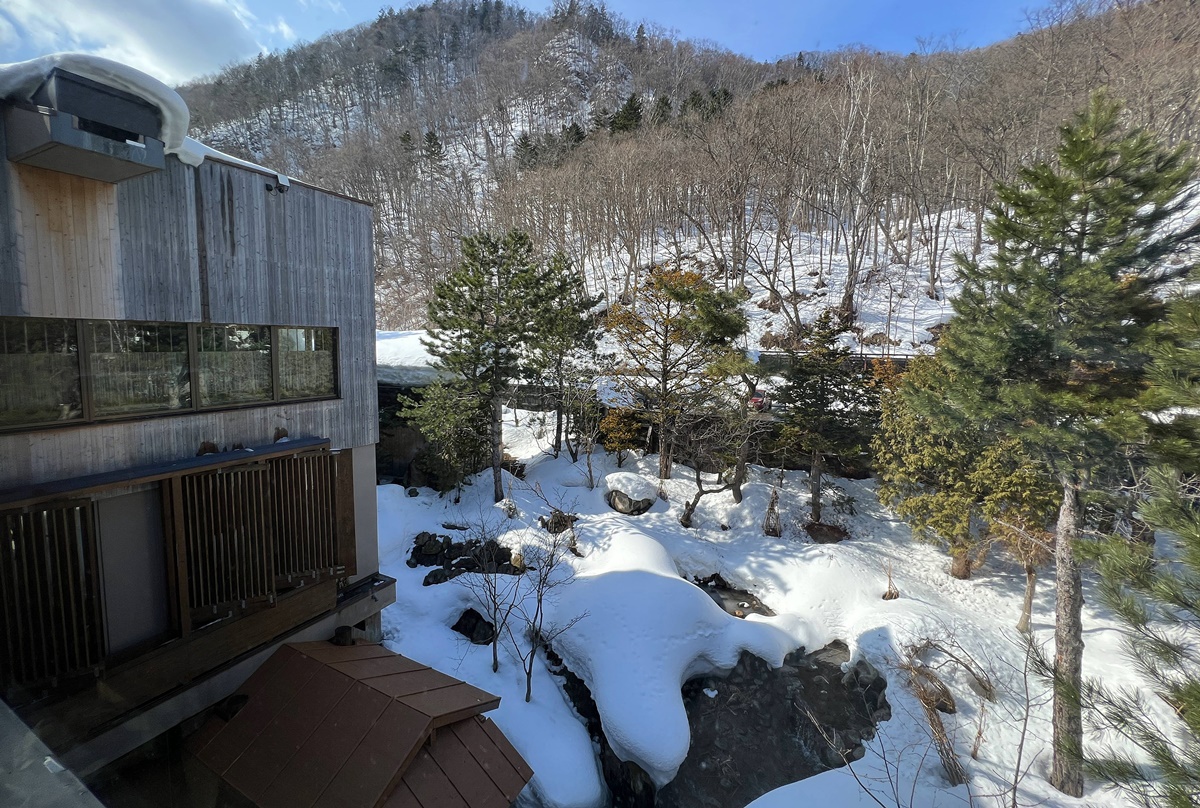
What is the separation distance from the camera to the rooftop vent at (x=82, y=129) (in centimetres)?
371

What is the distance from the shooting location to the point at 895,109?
2409 cm

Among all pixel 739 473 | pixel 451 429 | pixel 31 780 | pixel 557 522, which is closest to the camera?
pixel 31 780

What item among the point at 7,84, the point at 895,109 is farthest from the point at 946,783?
the point at 895,109

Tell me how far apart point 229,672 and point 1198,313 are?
8.84 m

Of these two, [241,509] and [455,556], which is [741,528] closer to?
[455,556]

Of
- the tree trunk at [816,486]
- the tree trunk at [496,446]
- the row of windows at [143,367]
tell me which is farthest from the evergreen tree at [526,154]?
the row of windows at [143,367]

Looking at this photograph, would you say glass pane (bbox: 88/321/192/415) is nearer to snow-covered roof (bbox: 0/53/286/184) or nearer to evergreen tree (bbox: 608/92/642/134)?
snow-covered roof (bbox: 0/53/286/184)

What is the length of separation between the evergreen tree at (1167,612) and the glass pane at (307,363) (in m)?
7.88

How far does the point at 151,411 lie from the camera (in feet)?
16.5

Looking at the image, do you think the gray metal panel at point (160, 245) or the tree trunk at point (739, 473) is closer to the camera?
the gray metal panel at point (160, 245)

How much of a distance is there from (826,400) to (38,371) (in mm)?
13138

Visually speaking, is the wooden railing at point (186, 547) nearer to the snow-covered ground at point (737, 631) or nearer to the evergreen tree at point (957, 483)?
the snow-covered ground at point (737, 631)

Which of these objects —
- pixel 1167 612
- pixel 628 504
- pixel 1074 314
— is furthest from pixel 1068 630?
pixel 628 504

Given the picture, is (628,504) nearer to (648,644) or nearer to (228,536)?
(648,644)
